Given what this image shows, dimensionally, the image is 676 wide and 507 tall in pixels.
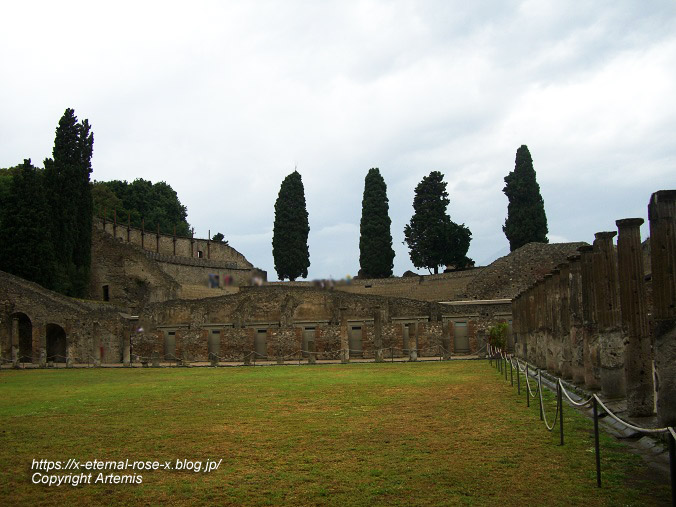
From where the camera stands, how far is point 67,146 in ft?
171

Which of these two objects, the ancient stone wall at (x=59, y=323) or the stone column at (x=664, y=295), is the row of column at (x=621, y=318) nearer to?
the stone column at (x=664, y=295)

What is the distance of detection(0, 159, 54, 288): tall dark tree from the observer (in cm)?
4419

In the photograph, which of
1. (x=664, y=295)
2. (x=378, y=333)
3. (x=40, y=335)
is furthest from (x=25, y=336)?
(x=664, y=295)

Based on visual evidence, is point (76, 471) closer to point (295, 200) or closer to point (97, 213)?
point (295, 200)

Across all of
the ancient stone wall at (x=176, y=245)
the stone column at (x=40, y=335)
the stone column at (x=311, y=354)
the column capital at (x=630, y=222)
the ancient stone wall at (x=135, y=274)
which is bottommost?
the stone column at (x=311, y=354)

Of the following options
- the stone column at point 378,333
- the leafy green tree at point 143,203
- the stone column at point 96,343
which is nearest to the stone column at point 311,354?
the stone column at point 378,333

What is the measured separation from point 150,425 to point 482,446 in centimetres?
602

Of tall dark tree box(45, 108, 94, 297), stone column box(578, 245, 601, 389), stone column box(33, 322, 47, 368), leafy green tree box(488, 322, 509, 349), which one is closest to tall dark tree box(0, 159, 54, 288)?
tall dark tree box(45, 108, 94, 297)

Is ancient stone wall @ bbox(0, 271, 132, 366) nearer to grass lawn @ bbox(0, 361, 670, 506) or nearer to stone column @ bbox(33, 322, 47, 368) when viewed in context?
stone column @ bbox(33, 322, 47, 368)

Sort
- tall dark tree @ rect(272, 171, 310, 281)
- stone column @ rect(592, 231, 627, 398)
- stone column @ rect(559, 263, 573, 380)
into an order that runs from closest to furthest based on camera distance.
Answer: stone column @ rect(592, 231, 627, 398) < stone column @ rect(559, 263, 573, 380) < tall dark tree @ rect(272, 171, 310, 281)

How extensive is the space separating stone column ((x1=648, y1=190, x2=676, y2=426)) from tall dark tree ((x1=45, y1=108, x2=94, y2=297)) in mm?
43324

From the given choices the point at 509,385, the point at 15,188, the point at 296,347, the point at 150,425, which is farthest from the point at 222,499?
the point at 15,188

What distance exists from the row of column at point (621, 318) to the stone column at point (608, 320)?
2 centimetres

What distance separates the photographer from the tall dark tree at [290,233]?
59.9 m
